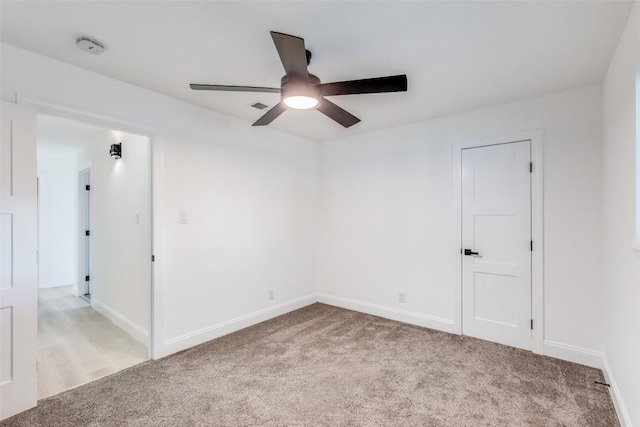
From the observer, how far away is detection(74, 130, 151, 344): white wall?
10.6ft

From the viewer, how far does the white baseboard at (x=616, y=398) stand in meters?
1.86

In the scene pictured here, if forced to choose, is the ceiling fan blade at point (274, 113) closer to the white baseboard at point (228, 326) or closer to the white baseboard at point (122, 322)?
the white baseboard at point (228, 326)

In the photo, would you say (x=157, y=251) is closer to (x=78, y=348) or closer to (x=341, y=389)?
(x=78, y=348)

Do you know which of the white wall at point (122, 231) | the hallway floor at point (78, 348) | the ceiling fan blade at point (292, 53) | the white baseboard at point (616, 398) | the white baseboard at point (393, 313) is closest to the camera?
the ceiling fan blade at point (292, 53)

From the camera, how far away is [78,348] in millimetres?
3078

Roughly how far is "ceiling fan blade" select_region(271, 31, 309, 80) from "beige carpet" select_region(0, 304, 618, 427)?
7.09 feet

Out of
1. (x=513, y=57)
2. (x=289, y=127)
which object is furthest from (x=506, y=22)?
(x=289, y=127)

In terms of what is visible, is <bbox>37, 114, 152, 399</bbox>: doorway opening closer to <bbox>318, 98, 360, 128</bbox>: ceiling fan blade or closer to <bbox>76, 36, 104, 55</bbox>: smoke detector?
<bbox>76, 36, 104, 55</bbox>: smoke detector

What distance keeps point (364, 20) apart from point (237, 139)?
6.96 ft

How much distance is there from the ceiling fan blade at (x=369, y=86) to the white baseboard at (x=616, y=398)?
237 centimetres

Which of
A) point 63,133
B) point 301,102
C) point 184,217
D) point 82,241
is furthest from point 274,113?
point 82,241

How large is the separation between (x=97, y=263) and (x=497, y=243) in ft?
16.5

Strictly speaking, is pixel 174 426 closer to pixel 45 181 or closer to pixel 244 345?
pixel 244 345

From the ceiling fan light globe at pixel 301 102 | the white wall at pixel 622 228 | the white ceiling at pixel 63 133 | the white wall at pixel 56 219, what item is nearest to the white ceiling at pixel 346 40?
the white wall at pixel 622 228
